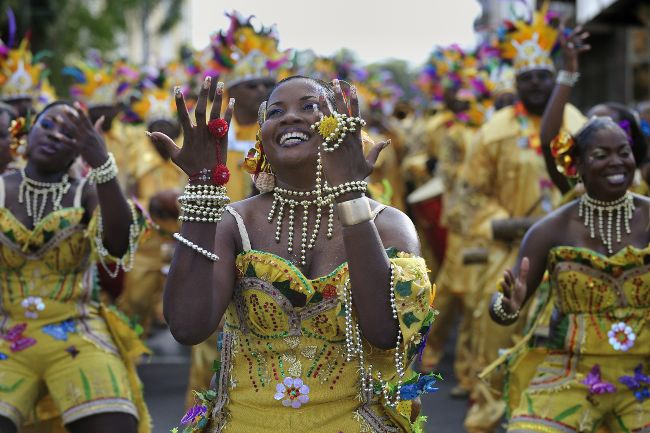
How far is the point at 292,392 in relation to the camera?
10.1 feet

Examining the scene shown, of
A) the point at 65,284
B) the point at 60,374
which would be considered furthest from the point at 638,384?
the point at 65,284

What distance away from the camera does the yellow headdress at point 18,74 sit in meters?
7.83

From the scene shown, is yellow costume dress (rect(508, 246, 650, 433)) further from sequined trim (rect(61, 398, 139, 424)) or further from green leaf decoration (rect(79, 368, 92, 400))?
green leaf decoration (rect(79, 368, 92, 400))

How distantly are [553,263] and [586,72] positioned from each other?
18.2 m

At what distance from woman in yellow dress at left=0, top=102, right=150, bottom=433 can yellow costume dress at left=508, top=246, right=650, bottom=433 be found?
5.68ft

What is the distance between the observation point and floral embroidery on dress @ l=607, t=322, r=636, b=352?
4230mm

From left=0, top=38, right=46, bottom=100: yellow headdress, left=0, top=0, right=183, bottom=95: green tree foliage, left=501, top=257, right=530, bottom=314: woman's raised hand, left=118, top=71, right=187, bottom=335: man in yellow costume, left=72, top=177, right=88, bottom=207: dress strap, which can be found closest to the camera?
left=501, top=257, right=530, bottom=314: woman's raised hand

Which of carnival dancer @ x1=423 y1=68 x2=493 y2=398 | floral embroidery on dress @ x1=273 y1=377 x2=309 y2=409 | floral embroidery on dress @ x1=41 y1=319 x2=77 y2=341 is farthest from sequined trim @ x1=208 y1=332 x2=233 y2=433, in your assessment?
carnival dancer @ x1=423 y1=68 x2=493 y2=398

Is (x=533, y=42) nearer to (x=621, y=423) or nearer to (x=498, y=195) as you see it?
(x=498, y=195)

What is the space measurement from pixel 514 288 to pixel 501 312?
114 millimetres

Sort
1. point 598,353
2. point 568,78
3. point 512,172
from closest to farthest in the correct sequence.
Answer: point 598,353
point 568,78
point 512,172

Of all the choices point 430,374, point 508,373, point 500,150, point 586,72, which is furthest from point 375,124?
point 586,72

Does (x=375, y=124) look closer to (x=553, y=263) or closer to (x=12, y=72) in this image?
(x=12, y=72)

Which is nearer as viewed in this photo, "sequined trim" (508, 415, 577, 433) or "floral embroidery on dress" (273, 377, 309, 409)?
"floral embroidery on dress" (273, 377, 309, 409)
